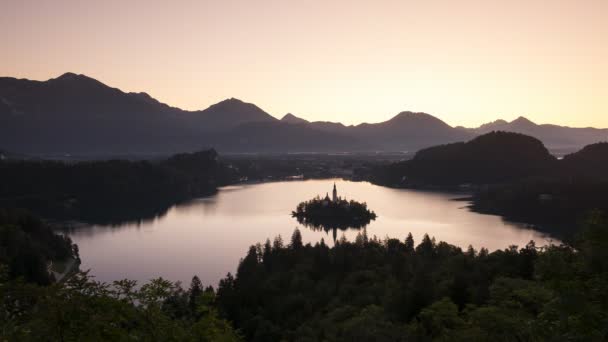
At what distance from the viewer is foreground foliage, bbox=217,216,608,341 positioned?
235 inches

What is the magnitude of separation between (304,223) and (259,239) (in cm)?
1088

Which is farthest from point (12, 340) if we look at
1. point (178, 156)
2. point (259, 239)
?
point (178, 156)

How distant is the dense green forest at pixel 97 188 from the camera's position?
6331 centimetres

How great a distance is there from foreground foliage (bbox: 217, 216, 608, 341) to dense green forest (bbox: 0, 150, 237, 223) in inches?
1450

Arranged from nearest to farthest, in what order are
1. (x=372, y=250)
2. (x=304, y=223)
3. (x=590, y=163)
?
(x=372, y=250) → (x=304, y=223) → (x=590, y=163)

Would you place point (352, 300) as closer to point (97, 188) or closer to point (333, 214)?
point (333, 214)

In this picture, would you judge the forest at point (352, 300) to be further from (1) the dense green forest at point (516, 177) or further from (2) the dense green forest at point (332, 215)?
(1) the dense green forest at point (516, 177)

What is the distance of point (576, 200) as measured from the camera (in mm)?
60094

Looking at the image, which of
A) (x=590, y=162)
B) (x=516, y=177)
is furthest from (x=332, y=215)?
(x=590, y=162)

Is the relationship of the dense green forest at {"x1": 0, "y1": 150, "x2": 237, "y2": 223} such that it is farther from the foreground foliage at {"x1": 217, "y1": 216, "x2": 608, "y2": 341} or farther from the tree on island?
the foreground foliage at {"x1": 217, "y1": 216, "x2": 608, "y2": 341}

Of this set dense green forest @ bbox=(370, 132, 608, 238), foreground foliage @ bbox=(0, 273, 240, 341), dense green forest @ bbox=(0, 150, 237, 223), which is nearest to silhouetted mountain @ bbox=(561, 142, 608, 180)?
dense green forest @ bbox=(370, 132, 608, 238)

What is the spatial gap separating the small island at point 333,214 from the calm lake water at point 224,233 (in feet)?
4.85

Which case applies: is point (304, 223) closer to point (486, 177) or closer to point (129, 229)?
point (129, 229)

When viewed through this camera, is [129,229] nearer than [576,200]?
Yes
